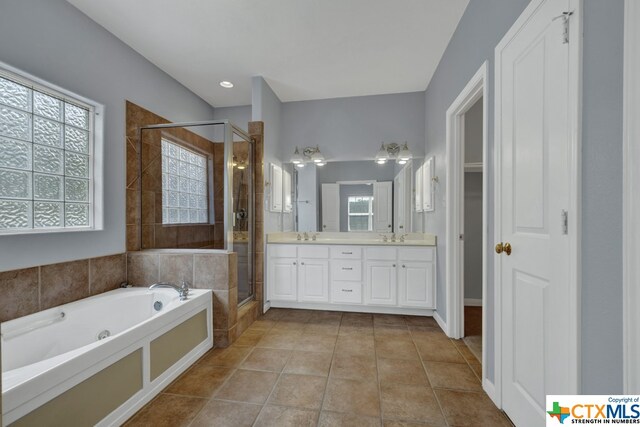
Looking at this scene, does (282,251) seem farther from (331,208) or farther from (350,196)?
(350,196)

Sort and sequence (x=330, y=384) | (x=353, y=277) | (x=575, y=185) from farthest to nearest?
(x=353, y=277), (x=330, y=384), (x=575, y=185)

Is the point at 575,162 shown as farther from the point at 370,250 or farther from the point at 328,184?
the point at 328,184

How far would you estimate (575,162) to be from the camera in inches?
39.4

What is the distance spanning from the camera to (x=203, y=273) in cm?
241

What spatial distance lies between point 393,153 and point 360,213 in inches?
33.4

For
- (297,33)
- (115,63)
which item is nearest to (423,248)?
(297,33)

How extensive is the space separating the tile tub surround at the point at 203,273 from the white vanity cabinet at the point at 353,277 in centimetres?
77

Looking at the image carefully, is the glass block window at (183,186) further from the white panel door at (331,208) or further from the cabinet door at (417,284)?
the cabinet door at (417,284)

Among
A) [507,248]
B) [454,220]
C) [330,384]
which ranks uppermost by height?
[454,220]

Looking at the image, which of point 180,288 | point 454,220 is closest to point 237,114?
point 180,288

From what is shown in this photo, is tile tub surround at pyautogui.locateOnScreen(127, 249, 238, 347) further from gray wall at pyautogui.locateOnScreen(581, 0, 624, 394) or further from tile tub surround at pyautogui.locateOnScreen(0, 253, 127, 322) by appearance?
gray wall at pyautogui.locateOnScreen(581, 0, 624, 394)

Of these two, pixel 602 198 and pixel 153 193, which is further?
pixel 153 193

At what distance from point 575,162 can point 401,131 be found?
2.61m

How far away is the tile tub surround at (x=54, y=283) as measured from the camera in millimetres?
1651
